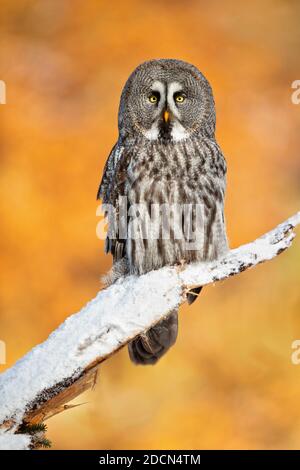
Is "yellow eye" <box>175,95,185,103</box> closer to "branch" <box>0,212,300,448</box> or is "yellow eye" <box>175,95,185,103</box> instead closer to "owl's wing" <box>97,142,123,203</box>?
"owl's wing" <box>97,142,123,203</box>

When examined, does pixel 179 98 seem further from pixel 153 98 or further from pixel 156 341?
pixel 156 341

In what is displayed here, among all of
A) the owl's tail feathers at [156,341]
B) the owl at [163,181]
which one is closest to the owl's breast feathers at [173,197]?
the owl at [163,181]

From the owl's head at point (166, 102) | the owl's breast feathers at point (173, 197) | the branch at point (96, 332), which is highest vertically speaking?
the owl's head at point (166, 102)

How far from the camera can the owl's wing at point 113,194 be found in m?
3.43

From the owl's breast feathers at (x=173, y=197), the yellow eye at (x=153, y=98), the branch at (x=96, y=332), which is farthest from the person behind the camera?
the yellow eye at (x=153, y=98)

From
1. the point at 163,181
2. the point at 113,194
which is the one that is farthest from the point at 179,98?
the point at 113,194

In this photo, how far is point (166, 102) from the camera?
337 centimetres

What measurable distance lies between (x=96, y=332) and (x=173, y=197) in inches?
33.2

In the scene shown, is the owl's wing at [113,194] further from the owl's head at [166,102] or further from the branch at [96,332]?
the branch at [96,332]

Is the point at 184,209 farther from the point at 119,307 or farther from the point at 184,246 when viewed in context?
the point at 119,307

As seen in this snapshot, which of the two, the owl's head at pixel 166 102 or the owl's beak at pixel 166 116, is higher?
the owl's head at pixel 166 102

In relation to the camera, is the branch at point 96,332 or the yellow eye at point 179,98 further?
the yellow eye at point 179,98

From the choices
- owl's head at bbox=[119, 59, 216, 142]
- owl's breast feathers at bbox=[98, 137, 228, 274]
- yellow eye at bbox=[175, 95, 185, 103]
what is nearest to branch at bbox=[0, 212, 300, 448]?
owl's breast feathers at bbox=[98, 137, 228, 274]
